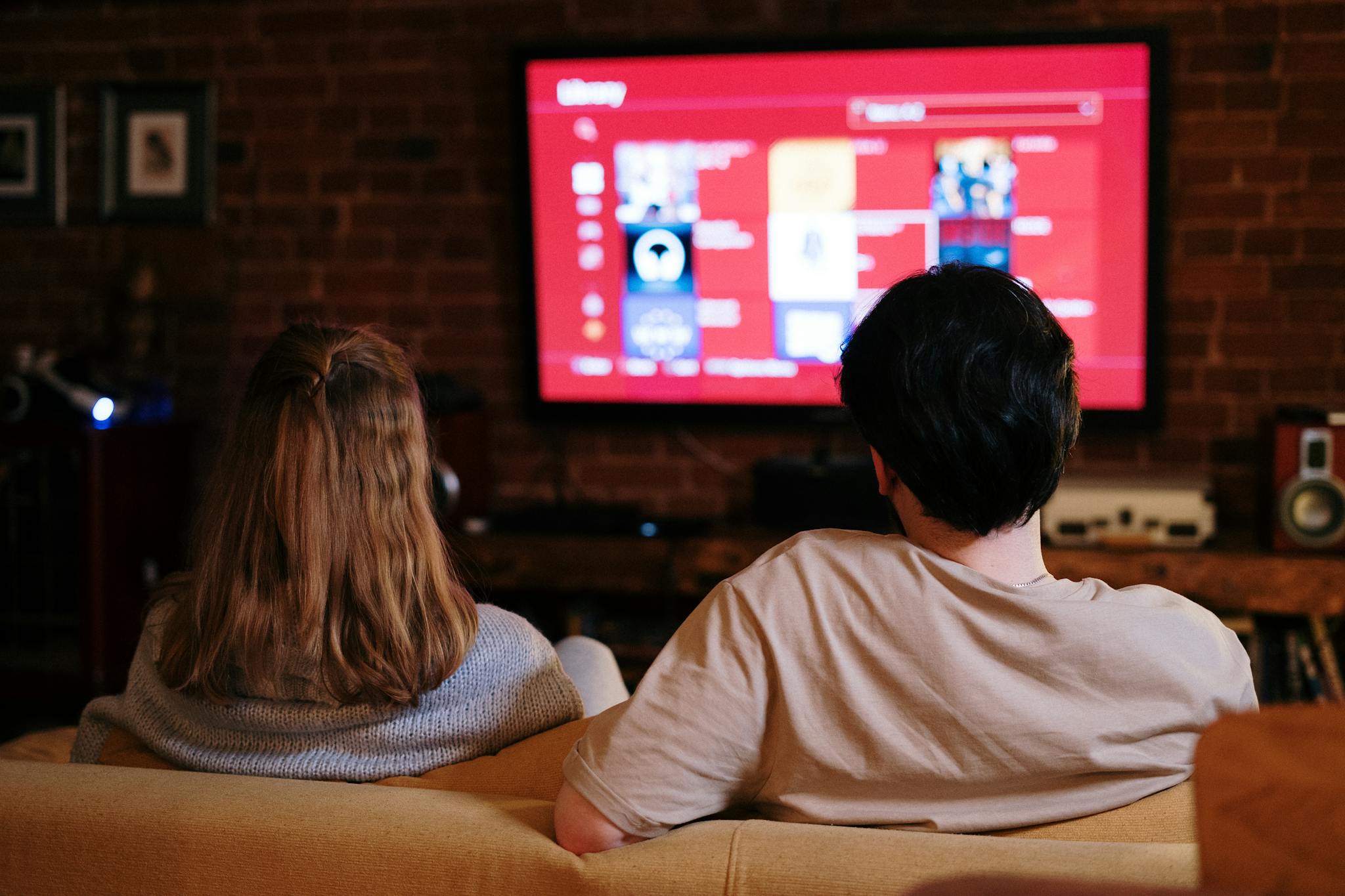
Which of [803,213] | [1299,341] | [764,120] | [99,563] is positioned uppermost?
[764,120]

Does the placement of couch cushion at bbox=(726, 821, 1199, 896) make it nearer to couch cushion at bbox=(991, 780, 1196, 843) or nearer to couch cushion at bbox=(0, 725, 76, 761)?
couch cushion at bbox=(991, 780, 1196, 843)

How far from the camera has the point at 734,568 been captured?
3.27m

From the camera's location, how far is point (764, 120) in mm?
3379

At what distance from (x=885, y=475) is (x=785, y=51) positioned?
246 cm

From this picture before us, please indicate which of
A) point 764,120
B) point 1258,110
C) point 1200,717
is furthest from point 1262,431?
point 1200,717

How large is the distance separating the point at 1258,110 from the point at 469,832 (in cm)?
311

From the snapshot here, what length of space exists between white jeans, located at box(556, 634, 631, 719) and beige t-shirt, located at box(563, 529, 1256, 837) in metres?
0.50

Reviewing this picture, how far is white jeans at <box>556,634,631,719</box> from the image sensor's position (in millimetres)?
1595

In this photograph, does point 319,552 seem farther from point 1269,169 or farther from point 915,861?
point 1269,169

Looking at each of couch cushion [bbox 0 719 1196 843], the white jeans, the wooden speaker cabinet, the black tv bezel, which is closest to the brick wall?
the black tv bezel

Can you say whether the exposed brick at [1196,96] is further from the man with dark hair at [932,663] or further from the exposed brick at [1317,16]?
the man with dark hair at [932,663]

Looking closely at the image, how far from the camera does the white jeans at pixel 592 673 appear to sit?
1.59m

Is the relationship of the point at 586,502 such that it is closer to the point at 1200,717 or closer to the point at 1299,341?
the point at 1299,341

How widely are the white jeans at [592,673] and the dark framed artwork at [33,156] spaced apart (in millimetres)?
3078
